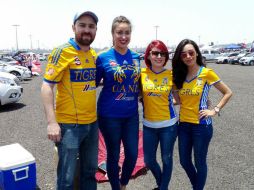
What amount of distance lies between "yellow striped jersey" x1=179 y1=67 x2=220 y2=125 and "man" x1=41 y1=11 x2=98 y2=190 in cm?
105

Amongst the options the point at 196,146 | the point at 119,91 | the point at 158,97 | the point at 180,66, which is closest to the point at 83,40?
the point at 119,91

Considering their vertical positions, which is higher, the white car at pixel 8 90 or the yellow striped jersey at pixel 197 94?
the yellow striped jersey at pixel 197 94

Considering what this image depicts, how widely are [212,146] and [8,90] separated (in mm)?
6592

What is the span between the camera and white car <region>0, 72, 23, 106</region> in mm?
8734

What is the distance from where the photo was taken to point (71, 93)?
8.84ft

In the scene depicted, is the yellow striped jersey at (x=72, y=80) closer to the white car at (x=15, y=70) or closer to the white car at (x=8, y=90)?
the white car at (x=8, y=90)

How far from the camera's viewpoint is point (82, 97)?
9.00 ft

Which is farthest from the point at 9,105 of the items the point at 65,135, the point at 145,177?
the point at 65,135

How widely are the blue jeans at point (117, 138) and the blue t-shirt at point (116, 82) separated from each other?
9 cm

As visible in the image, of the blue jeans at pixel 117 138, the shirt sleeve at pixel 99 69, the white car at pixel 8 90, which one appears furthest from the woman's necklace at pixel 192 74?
the white car at pixel 8 90

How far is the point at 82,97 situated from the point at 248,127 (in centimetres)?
513

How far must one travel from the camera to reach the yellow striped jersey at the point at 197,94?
305 cm

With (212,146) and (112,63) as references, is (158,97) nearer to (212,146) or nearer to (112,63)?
(112,63)

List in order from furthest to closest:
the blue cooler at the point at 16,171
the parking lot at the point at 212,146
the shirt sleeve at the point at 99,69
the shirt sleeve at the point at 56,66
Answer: the parking lot at the point at 212,146 → the shirt sleeve at the point at 99,69 → the blue cooler at the point at 16,171 → the shirt sleeve at the point at 56,66
